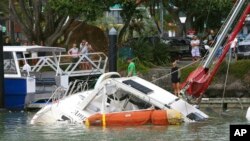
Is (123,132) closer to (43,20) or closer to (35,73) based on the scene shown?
(35,73)

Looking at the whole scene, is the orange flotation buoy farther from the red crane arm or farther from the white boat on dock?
the white boat on dock

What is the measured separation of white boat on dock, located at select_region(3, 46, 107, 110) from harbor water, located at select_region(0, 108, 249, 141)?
19.2ft

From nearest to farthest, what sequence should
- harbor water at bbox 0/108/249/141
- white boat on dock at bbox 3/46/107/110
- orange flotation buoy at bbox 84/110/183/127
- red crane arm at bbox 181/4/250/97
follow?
harbor water at bbox 0/108/249/141 → orange flotation buoy at bbox 84/110/183/127 → red crane arm at bbox 181/4/250/97 → white boat on dock at bbox 3/46/107/110

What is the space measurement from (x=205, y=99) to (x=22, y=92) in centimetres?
754

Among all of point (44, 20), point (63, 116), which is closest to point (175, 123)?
point (63, 116)

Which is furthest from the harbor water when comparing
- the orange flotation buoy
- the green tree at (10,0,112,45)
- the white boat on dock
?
the green tree at (10,0,112,45)

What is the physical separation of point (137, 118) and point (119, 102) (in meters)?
0.99

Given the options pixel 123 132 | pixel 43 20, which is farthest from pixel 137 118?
pixel 43 20

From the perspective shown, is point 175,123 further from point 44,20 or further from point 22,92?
point 44,20

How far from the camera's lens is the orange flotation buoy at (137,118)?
25453mm

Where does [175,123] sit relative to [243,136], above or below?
below

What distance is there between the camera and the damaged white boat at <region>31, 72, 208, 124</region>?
84.2 feet

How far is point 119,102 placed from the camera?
26.2m

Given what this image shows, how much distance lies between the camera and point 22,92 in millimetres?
34188
